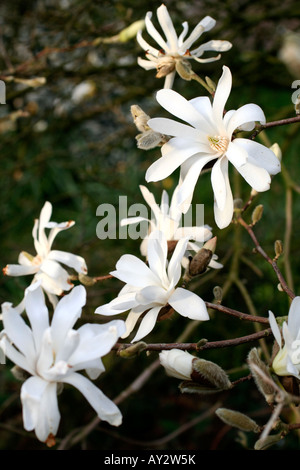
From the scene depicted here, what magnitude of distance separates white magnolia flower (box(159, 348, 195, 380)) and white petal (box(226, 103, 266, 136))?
29 centimetres

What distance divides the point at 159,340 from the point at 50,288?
34.6 inches

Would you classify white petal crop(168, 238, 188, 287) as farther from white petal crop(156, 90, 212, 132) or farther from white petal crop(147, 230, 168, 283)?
white petal crop(156, 90, 212, 132)

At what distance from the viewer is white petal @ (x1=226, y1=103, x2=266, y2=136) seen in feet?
2.03

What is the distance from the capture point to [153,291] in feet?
2.01

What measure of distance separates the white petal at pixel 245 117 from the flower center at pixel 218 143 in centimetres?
2

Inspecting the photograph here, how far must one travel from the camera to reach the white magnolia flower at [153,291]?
62 cm

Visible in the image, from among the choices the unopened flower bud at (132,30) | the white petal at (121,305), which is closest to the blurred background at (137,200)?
the unopened flower bud at (132,30)

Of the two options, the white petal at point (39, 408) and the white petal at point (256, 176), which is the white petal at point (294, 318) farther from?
the white petal at point (39, 408)

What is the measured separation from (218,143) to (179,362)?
0.30 m

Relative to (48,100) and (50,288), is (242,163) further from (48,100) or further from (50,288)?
(48,100)

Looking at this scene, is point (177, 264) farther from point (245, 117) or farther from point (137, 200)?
point (137, 200)

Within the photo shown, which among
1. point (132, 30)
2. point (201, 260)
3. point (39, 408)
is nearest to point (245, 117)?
point (201, 260)
